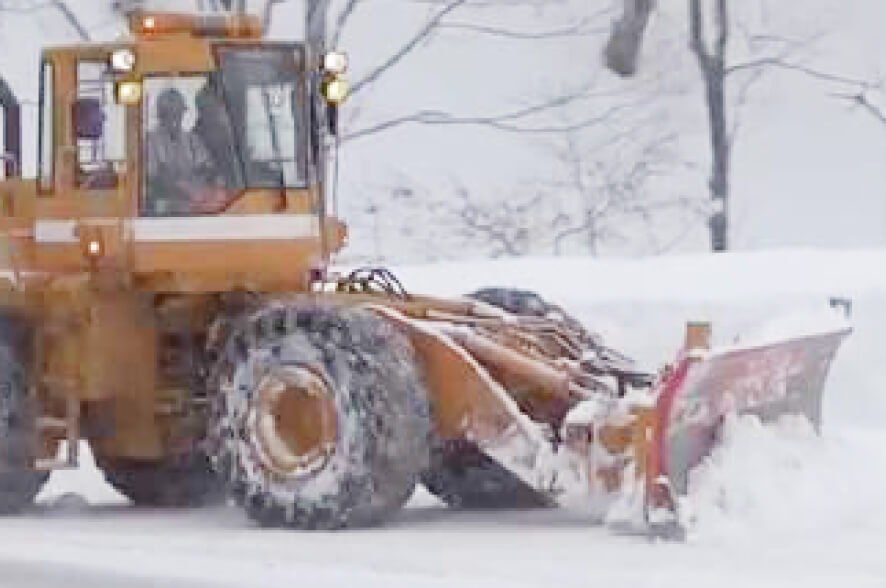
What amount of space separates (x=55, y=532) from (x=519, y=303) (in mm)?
2801

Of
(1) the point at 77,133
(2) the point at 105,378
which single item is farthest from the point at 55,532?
(1) the point at 77,133

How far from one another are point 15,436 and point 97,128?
5.27ft

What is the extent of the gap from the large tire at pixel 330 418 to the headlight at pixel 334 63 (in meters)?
1.43

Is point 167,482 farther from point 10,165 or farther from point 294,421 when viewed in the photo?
point 10,165

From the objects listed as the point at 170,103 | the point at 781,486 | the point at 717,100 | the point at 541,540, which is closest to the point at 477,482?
the point at 541,540

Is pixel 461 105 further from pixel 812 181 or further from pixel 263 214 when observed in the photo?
pixel 263 214

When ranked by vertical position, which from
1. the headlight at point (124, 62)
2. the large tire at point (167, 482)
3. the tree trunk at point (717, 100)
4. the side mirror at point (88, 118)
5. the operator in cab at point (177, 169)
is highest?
the tree trunk at point (717, 100)

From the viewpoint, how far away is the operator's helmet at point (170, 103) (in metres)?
12.2

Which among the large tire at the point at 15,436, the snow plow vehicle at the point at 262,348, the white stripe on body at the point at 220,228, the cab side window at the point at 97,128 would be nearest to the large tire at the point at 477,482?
the snow plow vehicle at the point at 262,348

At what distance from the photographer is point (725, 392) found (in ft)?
37.1

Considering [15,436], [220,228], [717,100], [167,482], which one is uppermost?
[717,100]

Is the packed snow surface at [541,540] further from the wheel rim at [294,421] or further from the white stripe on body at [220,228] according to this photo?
the white stripe on body at [220,228]

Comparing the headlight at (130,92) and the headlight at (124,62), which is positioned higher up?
the headlight at (124,62)

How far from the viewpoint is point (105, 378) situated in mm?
12523
